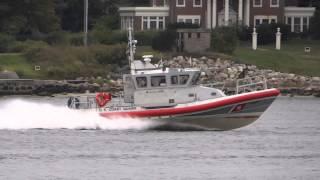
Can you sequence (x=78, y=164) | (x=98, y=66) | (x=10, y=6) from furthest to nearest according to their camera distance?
(x=10, y=6)
(x=98, y=66)
(x=78, y=164)

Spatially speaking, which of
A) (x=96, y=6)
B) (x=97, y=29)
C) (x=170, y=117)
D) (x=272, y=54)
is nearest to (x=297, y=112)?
(x=170, y=117)

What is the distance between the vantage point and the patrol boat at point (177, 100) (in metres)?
60.2

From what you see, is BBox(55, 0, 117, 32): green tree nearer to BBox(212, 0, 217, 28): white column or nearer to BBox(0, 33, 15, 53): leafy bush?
BBox(212, 0, 217, 28): white column

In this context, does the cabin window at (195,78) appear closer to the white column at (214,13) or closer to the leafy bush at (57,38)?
the leafy bush at (57,38)

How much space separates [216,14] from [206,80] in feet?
85.3

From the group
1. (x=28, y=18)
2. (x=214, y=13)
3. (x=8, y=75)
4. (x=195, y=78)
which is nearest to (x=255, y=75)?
(x=8, y=75)

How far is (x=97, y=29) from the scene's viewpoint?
114 m

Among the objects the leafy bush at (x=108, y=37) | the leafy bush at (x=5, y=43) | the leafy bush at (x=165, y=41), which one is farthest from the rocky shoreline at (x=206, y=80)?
the leafy bush at (x=108, y=37)

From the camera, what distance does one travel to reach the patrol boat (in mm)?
60188

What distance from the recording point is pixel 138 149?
182ft

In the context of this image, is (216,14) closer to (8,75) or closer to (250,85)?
(8,75)

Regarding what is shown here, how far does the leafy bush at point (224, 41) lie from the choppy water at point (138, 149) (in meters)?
36.5

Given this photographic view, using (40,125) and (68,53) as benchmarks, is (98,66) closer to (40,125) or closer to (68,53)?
(68,53)

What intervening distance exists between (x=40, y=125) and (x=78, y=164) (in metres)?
11.8
